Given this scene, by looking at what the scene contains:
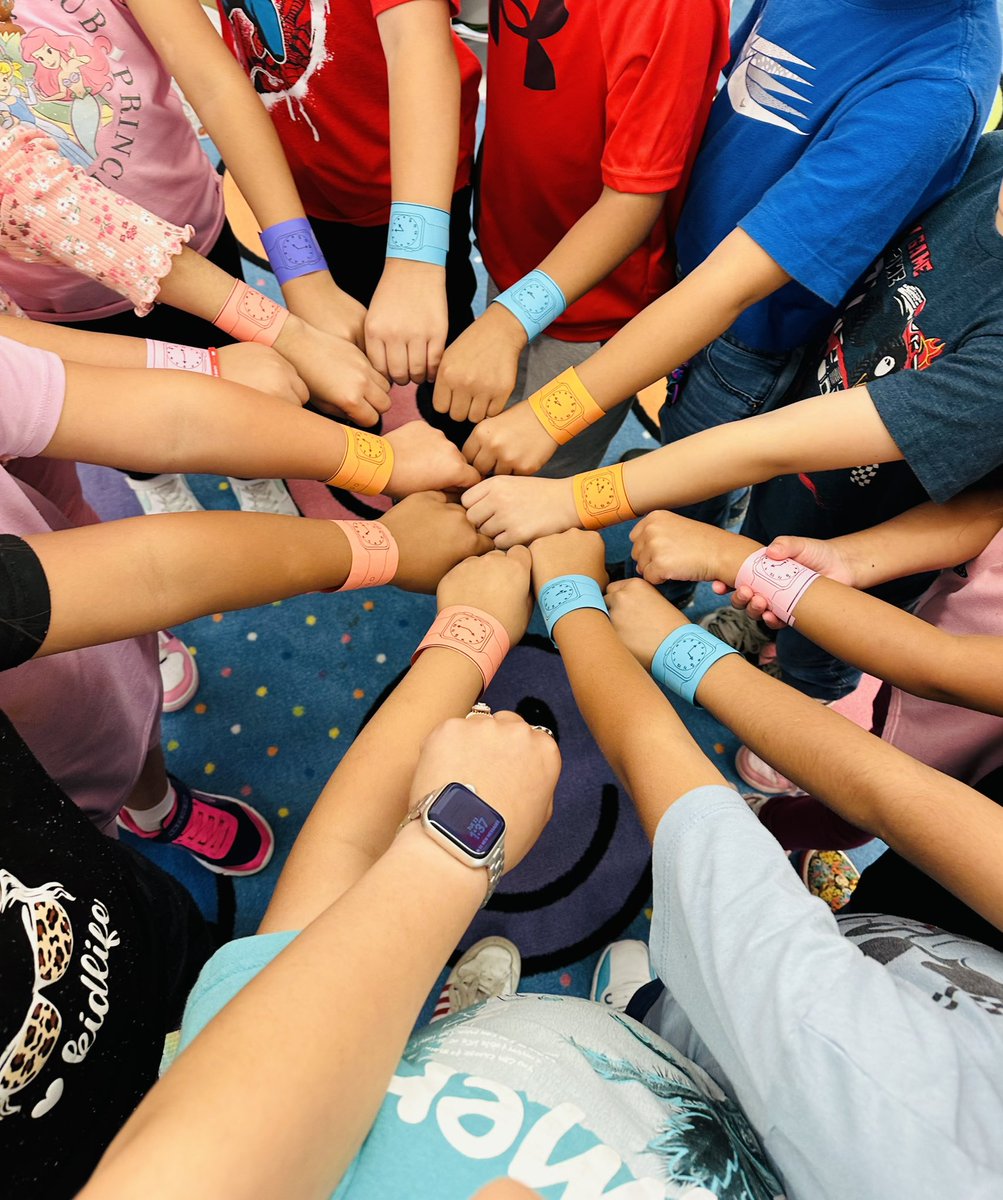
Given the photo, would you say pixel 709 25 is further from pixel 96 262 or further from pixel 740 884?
pixel 740 884

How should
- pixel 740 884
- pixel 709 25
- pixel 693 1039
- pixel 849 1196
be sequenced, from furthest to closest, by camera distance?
1. pixel 709 25
2. pixel 693 1039
3. pixel 740 884
4. pixel 849 1196

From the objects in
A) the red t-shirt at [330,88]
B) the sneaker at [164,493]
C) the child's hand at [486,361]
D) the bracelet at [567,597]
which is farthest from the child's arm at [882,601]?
the sneaker at [164,493]

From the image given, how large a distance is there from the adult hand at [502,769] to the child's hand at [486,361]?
1.89 feet

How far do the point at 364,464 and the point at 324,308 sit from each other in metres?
0.30

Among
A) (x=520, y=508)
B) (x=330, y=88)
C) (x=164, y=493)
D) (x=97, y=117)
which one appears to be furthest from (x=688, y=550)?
(x=164, y=493)

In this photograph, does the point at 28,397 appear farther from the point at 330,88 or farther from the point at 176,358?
the point at 330,88

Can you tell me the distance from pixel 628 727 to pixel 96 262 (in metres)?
0.93

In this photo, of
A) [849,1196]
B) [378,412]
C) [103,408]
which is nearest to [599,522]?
[378,412]

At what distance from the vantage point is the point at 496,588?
3.39 feet

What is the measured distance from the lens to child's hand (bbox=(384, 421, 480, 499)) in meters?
1.10

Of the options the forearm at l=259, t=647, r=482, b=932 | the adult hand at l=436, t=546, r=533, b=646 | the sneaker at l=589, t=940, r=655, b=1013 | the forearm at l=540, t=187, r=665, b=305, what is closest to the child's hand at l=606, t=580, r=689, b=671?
the adult hand at l=436, t=546, r=533, b=646

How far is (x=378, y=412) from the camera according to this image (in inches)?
44.9

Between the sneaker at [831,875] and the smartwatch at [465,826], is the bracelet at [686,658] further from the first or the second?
the sneaker at [831,875]

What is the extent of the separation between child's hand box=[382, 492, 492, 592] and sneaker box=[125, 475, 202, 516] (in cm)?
71
